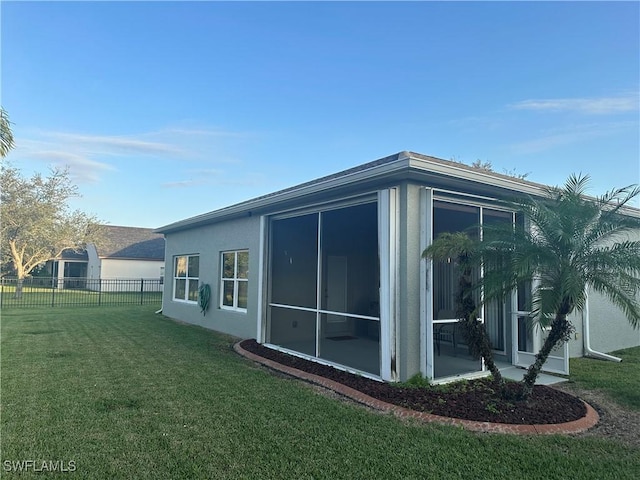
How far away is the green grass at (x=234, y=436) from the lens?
338 cm

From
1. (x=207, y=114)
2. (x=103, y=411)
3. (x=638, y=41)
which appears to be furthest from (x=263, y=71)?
(x=103, y=411)

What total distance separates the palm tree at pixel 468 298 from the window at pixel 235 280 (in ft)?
19.9

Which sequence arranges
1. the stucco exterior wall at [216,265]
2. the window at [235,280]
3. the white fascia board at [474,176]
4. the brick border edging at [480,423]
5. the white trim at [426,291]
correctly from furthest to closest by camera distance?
the window at [235,280] → the stucco exterior wall at [216,265] → the white trim at [426,291] → the white fascia board at [474,176] → the brick border edging at [480,423]

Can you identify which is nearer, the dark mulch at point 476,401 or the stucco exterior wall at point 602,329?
the dark mulch at point 476,401

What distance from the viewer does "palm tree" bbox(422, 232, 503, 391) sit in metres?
5.07

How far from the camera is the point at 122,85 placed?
12.2 meters

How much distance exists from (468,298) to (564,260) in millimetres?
1173

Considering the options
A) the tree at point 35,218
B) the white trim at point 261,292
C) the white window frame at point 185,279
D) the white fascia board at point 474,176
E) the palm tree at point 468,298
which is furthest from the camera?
the tree at point 35,218

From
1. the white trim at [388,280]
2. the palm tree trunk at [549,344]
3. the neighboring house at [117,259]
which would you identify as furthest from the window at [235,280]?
the neighboring house at [117,259]

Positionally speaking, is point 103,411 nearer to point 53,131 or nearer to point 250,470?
point 250,470

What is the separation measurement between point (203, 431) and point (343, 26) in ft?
33.5

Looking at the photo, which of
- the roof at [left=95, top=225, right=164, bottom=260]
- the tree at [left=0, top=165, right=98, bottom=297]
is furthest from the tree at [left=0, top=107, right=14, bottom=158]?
the roof at [left=95, top=225, right=164, bottom=260]

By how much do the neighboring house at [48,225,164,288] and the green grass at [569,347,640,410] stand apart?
29292 millimetres

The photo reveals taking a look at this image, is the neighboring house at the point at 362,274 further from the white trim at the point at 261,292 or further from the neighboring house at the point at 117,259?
the neighboring house at the point at 117,259
